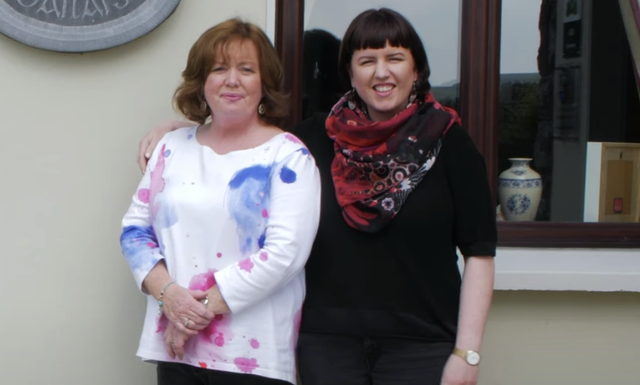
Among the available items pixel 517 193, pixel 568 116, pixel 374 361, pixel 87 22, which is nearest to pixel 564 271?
pixel 517 193

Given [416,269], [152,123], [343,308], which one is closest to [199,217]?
[343,308]

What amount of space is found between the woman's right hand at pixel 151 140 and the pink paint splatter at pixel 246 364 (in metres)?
0.58

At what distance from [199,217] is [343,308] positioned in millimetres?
398

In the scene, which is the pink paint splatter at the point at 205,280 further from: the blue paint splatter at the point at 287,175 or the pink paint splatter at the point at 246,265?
the blue paint splatter at the point at 287,175

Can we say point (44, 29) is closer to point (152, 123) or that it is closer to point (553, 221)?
point (152, 123)

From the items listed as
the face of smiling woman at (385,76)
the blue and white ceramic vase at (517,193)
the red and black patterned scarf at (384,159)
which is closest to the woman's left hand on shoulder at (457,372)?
the red and black patterned scarf at (384,159)

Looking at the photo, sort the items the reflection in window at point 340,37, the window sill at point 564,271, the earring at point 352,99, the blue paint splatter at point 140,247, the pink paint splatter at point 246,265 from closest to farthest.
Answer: the pink paint splatter at point 246,265 → the blue paint splatter at point 140,247 → the earring at point 352,99 → the window sill at point 564,271 → the reflection in window at point 340,37

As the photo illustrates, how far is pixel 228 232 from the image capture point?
180cm

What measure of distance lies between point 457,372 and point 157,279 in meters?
0.73

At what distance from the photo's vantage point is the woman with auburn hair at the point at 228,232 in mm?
1787

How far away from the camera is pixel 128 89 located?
2.44 metres

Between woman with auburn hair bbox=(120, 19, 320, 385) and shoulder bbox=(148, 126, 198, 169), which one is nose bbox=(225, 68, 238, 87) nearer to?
woman with auburn hair bbox=(120, 19, 320, 385)

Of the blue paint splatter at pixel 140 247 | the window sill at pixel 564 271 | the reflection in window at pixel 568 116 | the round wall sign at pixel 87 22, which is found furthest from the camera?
the reflection in window at pixel 568 116

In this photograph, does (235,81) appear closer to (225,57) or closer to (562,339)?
(225,57)
